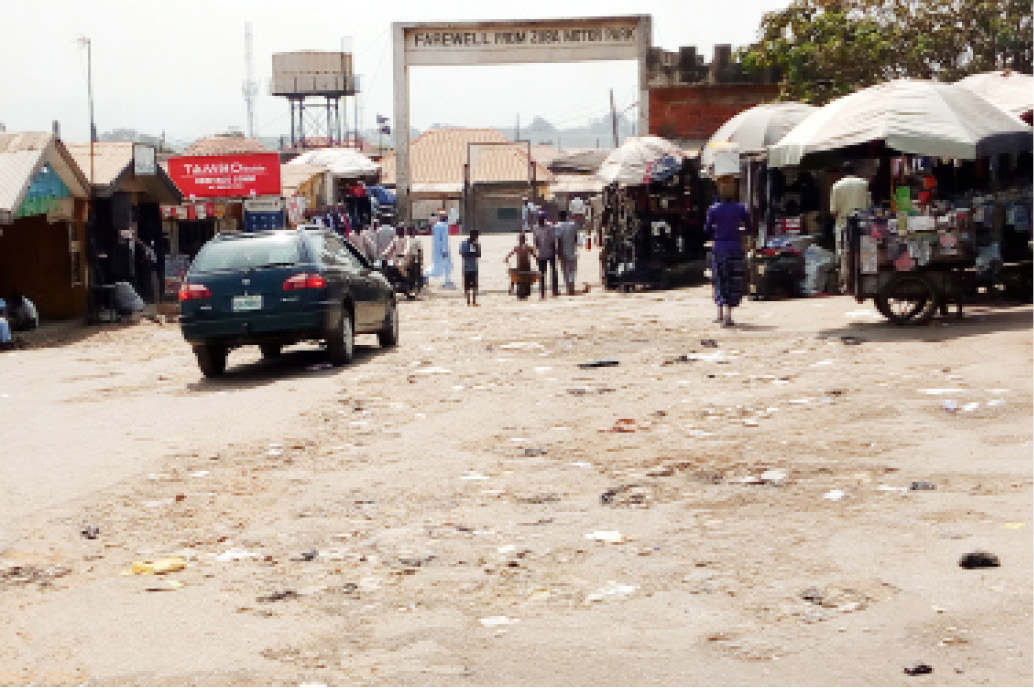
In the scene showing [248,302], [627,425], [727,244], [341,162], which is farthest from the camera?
[341,162]

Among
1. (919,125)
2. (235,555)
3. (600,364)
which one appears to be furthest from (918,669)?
(919,125)

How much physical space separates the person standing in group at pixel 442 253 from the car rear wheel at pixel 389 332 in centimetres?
1507

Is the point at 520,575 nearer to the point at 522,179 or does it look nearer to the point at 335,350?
the point at 335,350

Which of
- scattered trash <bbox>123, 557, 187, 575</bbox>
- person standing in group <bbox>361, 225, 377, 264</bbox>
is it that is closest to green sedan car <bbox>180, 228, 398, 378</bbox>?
scattered trash <bbox>123, 557, 187, 575</bbox>

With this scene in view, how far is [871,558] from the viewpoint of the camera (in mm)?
7336

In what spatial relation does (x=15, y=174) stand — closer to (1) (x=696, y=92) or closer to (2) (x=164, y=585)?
(2) (x=164, y=585)

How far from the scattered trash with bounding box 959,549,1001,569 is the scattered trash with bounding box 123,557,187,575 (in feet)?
12.4

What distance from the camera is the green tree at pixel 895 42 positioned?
33156 mm

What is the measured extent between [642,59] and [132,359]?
969 inches

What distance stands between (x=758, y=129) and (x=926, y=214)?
9621 mm

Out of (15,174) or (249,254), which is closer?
(249,254)

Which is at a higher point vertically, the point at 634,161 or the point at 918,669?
the point at 634,161

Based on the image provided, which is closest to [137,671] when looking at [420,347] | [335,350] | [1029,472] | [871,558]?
[871,558]

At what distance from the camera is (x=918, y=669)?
5.68m
